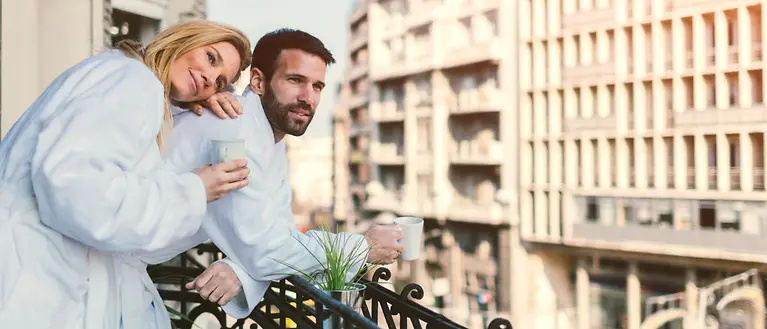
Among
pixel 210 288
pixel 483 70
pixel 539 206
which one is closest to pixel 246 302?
pixel 210 288

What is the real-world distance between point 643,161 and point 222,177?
51.4 feet

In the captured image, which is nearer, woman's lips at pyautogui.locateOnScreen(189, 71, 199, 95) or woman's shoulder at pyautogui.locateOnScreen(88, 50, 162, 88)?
woman's shoulder at pyautogui.locateOnScreen(88, 50, 162, 88)

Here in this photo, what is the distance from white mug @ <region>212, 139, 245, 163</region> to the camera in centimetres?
93

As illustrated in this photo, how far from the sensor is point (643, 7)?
15664mm

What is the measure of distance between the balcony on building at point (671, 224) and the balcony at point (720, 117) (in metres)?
1.58

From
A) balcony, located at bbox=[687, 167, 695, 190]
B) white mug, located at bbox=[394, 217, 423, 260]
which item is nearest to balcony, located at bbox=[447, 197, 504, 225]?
balcony, located at bbox=[687, 167, 695, 190]

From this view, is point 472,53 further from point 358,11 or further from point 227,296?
point 227,296

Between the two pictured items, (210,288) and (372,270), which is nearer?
(210,288)

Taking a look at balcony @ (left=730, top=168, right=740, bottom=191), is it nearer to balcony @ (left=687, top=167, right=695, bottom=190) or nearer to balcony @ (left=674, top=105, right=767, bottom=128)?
balcony @ (left=687, top=167, right=695, bottom=190)

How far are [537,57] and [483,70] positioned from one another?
1.72 meters

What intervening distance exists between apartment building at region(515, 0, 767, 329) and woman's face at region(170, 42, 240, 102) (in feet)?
47.9

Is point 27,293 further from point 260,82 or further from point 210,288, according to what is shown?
point 260,82

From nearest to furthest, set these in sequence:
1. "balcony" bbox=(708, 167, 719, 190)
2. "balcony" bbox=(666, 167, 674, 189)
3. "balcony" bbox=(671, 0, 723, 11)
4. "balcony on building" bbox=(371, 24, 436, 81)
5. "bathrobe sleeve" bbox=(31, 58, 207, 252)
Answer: "bathrobe sleeve" bbox=(31, 58, 207, 252) < "balcony" bbox=(708, 167, 719, 190) < "balcony" bbox=(671, 0, 723, 11) < "balcony" bbox=(666, 167, 674, 189) < "balcony on building" bbox=(371, 24, 436, 81)

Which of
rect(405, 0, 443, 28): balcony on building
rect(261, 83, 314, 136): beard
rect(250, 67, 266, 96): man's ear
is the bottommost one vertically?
rect(261, 83, 314, 136): beard
